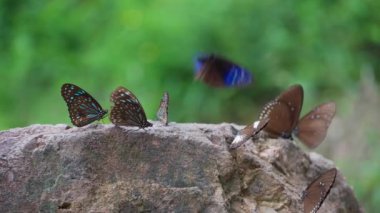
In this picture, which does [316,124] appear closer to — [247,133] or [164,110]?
[247,133]

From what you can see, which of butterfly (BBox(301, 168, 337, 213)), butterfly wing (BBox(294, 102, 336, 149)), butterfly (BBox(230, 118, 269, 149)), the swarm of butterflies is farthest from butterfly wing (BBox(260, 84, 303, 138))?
butterfly (BBox(301, 168, 337, 213))

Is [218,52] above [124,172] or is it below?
above

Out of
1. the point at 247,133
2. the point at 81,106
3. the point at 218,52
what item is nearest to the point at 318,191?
the point at 247,133

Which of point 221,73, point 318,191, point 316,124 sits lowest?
point 318,191

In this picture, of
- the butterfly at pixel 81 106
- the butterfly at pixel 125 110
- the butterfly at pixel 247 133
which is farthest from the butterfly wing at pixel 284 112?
the butterfly at pixel 81 106

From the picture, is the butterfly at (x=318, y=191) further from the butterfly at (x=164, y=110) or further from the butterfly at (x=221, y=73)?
the butterfly at (x=221, y=73)
